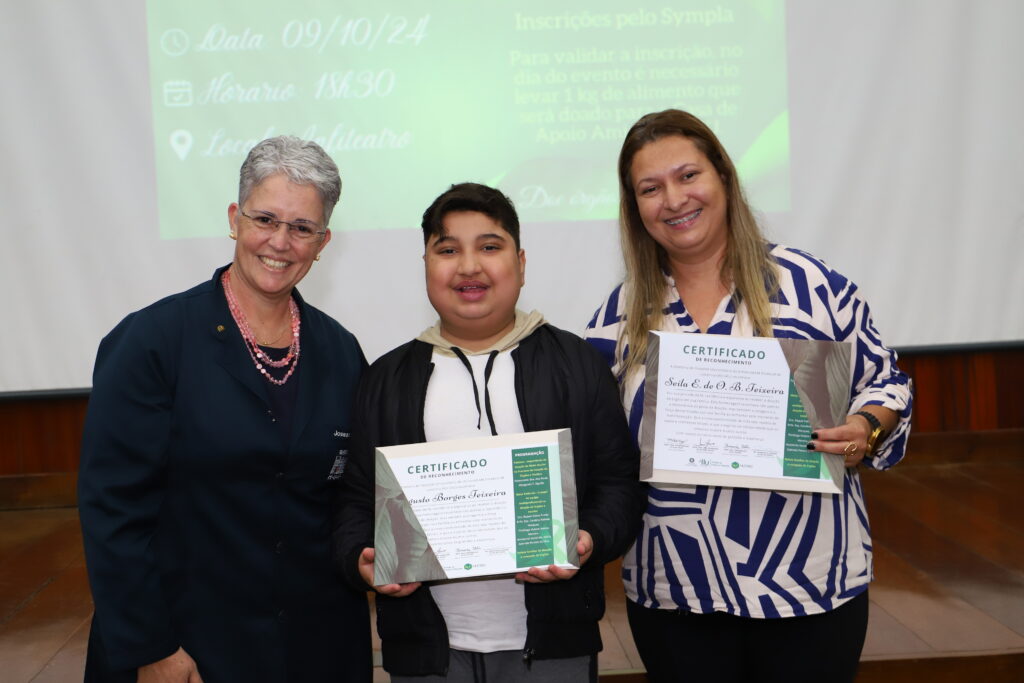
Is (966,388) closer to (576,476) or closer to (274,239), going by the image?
(576,476)

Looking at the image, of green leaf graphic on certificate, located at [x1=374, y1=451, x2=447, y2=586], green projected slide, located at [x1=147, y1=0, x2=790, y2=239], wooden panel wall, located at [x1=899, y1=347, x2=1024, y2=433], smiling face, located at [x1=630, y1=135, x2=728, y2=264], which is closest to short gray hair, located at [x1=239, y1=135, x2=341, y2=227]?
green leaf graphic on certificate, located at [x1=374, y1=451, x2=447, y2=586]

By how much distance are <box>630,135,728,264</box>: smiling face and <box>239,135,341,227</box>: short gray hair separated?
2.15 ft

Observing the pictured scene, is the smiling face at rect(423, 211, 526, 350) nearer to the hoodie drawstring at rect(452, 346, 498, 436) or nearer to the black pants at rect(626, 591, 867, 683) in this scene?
the hoodie drawstring at rect(452, 346, 498, 436)

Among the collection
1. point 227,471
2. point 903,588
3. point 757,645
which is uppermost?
point 227,471

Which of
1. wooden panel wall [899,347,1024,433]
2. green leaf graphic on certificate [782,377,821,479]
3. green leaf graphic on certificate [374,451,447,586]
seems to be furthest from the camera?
wooden panel wall [899,347,1024,433]

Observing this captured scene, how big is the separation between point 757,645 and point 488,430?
68 cm

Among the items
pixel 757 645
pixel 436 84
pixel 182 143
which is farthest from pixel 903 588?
pixel 182 143

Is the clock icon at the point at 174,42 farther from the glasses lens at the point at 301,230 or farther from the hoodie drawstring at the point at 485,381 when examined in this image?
the hoodie drawstring at the point at 485,381

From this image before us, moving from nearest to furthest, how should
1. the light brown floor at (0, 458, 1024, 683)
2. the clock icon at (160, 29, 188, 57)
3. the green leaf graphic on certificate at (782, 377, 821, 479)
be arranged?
1. the green leaf graphic on certificate at (782, 377, 821, 479)
2. the light brown floor at (0, 458, 1024, 683)
3. the clock icon at (160, 29, 188, 57)

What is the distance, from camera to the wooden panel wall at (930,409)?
14.1 feet

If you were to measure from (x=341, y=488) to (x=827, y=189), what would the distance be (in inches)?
130

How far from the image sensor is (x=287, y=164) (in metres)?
1.55

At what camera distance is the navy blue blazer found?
1440mm

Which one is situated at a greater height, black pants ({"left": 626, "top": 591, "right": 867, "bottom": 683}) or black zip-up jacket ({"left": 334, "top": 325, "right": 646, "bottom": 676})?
black zip-up jacket ({"left": 334, "top": 325, "right": 646, "bottom": 676})
